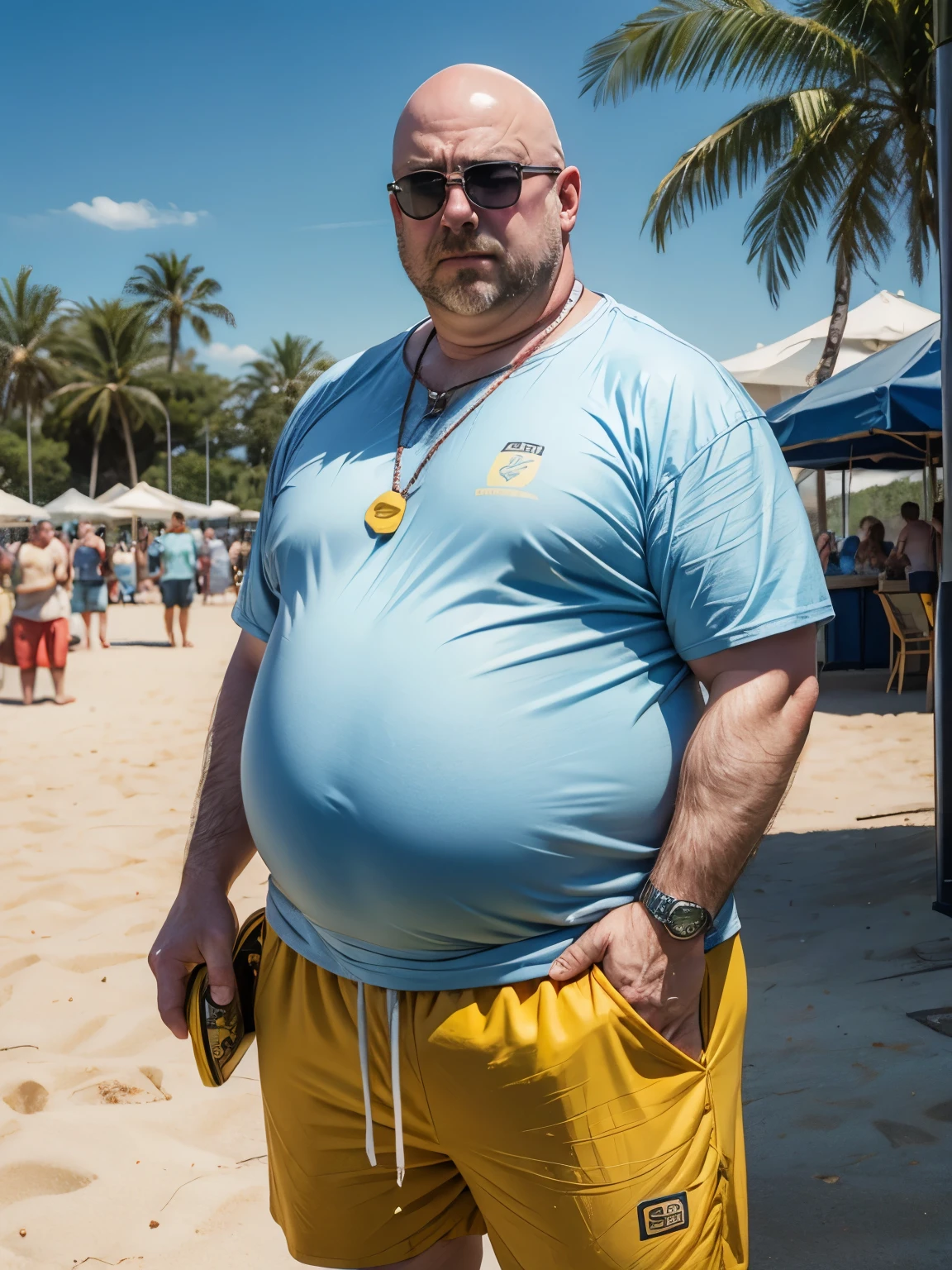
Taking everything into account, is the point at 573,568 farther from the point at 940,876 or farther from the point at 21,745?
the point at 21,745

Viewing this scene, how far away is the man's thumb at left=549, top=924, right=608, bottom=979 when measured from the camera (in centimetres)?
147

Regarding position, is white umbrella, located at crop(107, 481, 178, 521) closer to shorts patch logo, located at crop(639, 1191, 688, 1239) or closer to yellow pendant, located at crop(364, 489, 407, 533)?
yellow pendant, located at crop(364, 489, 407, 533)

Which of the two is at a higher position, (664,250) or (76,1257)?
(664,250)

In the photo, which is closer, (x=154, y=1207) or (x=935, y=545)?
(x=154, y=1207)

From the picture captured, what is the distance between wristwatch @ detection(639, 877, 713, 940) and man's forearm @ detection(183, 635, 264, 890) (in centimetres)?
78

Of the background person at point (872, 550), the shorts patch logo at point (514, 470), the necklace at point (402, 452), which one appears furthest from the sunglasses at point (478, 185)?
the background person at point (872, 550)

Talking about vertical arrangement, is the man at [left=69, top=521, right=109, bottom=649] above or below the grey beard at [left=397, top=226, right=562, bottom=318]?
below

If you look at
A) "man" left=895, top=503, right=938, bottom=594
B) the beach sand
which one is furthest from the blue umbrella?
the beach sand

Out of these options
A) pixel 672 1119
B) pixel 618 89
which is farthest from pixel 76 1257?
pixel 618 89

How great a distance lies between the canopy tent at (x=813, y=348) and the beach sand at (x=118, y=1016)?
33.2 feet

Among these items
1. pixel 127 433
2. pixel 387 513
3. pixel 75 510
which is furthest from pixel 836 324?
pixel 127 433

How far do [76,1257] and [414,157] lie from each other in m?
2.32

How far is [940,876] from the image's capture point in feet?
11.5

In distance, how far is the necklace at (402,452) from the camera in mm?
1613
